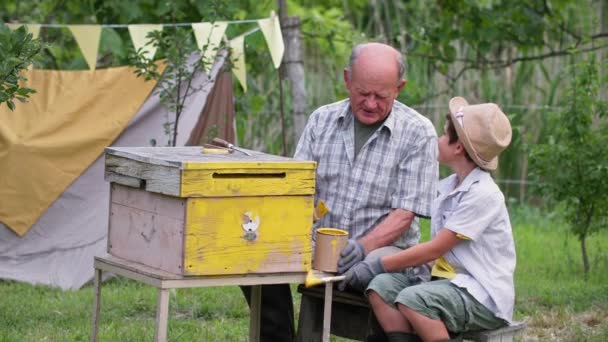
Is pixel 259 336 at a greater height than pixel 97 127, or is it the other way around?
pixel 97 127

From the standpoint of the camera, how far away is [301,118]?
7.30m

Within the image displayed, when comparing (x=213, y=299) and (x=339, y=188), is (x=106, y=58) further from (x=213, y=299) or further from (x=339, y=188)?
(x=339, y=188)

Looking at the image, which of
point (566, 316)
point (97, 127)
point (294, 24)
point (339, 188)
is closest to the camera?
point (339, 188)

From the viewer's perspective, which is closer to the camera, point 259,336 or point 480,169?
point 480,169

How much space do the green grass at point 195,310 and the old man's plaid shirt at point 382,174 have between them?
1.23 m

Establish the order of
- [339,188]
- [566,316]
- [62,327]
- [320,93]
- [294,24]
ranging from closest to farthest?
[339,188] < [62,327] < [566,316] < [294,24] < [320,93]

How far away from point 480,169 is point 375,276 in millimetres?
585

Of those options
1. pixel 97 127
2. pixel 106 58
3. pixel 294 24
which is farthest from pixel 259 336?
pixel 106 58

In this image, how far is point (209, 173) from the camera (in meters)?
3.62

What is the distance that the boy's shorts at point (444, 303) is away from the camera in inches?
152

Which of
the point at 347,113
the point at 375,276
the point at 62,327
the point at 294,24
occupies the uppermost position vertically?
the point at 294,24

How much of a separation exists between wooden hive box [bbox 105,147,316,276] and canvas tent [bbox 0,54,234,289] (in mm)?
2719

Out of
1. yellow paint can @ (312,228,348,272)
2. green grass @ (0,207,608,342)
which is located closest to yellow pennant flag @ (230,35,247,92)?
green grass @ (0,207,608,342)

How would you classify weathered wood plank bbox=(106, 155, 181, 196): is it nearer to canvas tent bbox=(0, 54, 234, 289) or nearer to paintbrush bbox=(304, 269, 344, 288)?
paintbrush bbox=(304, 269, 344, 288)
